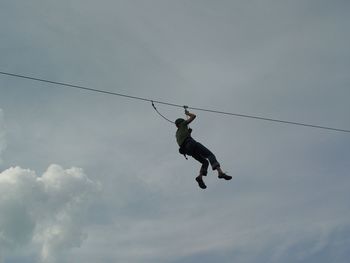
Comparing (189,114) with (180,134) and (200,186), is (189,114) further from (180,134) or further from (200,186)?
(200,186)

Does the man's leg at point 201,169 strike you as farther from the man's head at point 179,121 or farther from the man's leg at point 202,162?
the man's head at point 179,121

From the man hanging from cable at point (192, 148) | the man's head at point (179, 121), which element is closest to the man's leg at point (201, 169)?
the man hanging from cable at point (192, 148)

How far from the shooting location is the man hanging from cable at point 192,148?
1502 cm

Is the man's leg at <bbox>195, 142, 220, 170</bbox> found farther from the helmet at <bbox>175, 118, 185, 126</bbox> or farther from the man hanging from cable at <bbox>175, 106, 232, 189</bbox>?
the helmet at <bbox>175, 118, 185, 126</bbox>

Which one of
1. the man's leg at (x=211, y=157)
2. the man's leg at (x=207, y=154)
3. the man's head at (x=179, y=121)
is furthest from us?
the man's head at (x=179, y=121)

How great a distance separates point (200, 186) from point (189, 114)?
7.69 feet

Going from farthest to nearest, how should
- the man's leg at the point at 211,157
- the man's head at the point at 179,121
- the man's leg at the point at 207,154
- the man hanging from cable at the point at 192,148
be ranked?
the man's head at the point at 179,121 → the man hanging from cable at the point at 192,148 → the man's leg at the point at 207,154 → the man's leg at the point at 211,157

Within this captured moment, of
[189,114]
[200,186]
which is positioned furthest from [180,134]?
[200,186]

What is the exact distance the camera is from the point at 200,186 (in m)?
15.0

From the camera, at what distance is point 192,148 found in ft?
50.0

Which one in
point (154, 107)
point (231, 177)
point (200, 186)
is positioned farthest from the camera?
point (154, 107)

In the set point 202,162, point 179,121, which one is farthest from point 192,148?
point 179,121

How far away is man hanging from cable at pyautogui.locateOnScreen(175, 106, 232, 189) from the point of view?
49.3 ft

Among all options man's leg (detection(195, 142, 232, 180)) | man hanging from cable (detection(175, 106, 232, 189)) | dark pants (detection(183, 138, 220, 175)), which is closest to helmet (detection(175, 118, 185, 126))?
man hanging from cable (detection(175, 106, 232, 189))
